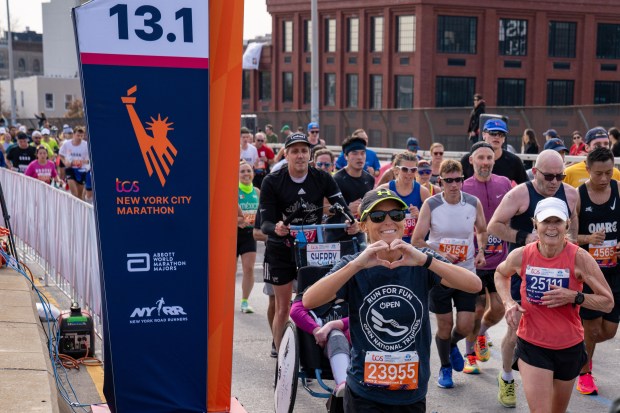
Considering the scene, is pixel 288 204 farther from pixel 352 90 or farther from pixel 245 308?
pixel 352 90

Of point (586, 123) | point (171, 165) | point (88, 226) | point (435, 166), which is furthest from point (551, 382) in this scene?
point (586, 123)

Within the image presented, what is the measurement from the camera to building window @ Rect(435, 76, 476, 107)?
180 feet

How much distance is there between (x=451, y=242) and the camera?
823cm

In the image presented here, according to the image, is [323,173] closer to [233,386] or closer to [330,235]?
[330,235]

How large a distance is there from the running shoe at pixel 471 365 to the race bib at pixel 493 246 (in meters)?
1.02

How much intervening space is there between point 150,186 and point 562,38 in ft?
181

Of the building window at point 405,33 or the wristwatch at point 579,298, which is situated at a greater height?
the building window at point 405,33

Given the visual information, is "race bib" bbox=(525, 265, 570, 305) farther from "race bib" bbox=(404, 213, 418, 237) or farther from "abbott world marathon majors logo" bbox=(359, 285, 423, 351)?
"race bib" bbox=(404, 213, 418, 237)

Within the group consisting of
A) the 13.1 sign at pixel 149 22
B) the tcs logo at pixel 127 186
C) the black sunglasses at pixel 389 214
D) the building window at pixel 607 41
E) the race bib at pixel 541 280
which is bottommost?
the race bib at pixel 541 280

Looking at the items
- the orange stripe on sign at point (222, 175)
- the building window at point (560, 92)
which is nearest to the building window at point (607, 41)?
the building window at point (560, 92)

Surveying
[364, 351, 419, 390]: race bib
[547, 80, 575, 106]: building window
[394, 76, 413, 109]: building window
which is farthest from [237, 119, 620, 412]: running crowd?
[547, 80, 575, 106]: building window

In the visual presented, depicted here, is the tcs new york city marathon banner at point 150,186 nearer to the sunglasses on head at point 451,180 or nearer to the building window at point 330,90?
the sunglasses on head at point 451,180

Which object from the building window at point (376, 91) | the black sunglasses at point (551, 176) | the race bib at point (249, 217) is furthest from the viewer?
the building window at point (376, 91)

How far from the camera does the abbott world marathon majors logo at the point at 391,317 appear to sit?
468cm
